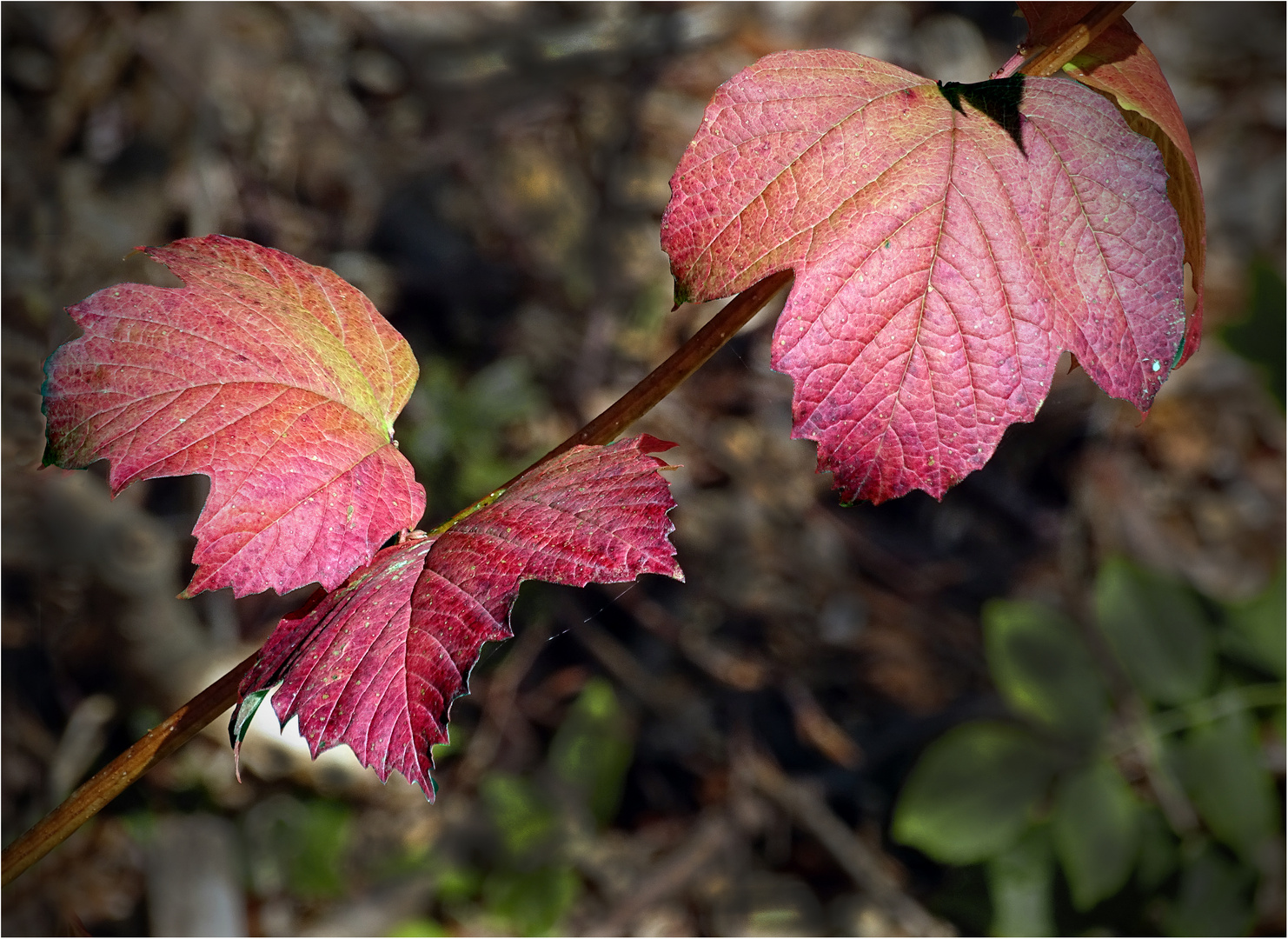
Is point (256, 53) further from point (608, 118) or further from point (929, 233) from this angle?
point (929, 233)

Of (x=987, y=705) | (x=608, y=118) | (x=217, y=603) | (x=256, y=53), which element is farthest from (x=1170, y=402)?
(x=256, y=53)

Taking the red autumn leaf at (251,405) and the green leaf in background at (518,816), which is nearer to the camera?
the red autumn leaf at (251,405)

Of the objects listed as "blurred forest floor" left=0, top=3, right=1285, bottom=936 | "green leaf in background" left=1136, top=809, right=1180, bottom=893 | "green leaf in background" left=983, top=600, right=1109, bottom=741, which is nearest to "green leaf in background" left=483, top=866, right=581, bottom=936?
"blurred forest floor" left=0, top=3, right=1285, bottom=936

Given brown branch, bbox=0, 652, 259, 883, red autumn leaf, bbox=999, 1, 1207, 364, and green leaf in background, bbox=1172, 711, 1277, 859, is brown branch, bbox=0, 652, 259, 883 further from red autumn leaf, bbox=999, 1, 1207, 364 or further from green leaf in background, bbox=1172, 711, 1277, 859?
green leaf in background, bbox=1172, 711, 1277, 859

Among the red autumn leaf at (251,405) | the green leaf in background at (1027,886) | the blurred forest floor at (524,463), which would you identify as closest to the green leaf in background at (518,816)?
the blurred forest floor at (524,463)

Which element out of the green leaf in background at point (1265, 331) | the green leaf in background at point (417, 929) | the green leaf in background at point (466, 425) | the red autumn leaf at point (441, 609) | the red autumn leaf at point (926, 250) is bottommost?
the green leaf in background at point (417, 929)

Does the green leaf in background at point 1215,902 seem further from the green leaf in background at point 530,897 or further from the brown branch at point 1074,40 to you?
the brown branch at point 1074,40
